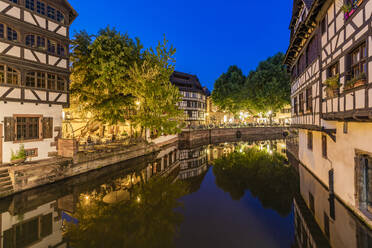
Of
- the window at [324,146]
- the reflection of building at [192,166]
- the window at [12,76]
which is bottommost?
the reflection of building at [192,166]

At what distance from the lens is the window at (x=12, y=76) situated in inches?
533

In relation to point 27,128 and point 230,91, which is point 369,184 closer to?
point 27,128

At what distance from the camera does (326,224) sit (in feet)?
26.6

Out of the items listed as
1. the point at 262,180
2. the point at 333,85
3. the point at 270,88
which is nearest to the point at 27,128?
the point at 262,180

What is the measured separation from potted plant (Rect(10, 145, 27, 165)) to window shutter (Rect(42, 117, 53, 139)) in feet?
6.68

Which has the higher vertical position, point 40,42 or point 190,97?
point 190,97

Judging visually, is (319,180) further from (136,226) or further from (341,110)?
(136,226)

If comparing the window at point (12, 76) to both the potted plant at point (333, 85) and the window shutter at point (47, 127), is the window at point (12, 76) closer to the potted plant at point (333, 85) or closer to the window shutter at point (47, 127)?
the window shutter at point (47, 127)

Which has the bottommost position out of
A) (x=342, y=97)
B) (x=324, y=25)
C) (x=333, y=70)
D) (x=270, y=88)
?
(x=342, y=97)

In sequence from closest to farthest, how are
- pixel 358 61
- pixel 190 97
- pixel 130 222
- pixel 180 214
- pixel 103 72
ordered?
pixel 358 61
pixel 130 222
pixel 180 214
pixel 103 72
pixel 190 97

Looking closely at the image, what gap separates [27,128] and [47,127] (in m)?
1.27

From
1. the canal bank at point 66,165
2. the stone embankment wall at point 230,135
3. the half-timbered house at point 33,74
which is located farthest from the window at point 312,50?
the stone embankment wall at point 230,135

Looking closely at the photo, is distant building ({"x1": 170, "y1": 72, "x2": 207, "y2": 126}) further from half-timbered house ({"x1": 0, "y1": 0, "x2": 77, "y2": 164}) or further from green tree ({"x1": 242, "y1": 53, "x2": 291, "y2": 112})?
half-timbered house ({"x1": 0, "y1": 0, "x2": 77, "y2": 164})

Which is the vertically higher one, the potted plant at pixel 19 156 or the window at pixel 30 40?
the window at pixel 30 40
